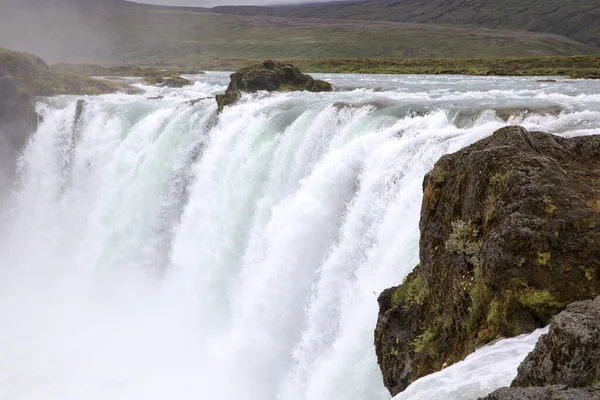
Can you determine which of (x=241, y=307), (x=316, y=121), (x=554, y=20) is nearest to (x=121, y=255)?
(x=241, y=307)

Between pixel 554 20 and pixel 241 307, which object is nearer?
pixel 241 307

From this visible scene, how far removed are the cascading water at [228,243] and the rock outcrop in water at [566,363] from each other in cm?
70

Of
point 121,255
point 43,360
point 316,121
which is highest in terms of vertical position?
point 316,121

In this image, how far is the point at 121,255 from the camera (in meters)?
26.0

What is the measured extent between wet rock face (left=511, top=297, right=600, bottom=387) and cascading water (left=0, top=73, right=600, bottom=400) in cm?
64

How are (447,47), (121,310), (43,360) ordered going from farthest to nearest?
(447,47)
(121,310)
(43,360)

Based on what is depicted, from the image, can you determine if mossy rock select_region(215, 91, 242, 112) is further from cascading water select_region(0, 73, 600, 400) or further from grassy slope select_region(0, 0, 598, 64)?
grassy slope select_region(0, 0, 598, 64)

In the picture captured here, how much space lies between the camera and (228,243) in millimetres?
20312

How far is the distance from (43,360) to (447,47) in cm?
13607

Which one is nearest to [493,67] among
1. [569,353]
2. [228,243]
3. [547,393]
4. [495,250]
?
[228,243]

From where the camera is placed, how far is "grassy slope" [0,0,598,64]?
142875mm

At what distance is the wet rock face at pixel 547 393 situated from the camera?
15.9ft

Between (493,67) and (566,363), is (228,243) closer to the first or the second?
(566,363)

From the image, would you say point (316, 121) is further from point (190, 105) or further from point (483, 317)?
point (483, 317)
